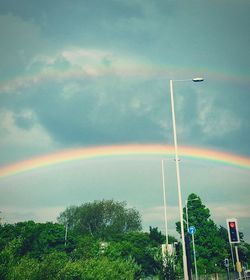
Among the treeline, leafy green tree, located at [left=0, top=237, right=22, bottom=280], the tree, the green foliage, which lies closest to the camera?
leafy green tree, located at [left=0, top=237, right=22, bottom=280]

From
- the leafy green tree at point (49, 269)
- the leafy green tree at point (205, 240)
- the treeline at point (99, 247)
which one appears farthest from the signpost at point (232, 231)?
the leafy green tree at point (205, 240)

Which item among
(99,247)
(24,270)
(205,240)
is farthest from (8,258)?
(99,247)

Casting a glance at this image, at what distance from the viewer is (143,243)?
88938mm

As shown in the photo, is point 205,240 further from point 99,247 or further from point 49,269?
point 49,269

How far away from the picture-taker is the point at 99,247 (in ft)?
255

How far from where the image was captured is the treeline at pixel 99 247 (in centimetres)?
2065

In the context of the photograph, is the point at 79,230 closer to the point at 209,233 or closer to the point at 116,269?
the point at 209,233

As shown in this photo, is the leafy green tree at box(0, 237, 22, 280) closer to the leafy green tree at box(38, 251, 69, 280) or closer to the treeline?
the treeline

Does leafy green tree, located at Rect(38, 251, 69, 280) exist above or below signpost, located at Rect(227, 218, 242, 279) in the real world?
below

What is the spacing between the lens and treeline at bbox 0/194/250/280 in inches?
813

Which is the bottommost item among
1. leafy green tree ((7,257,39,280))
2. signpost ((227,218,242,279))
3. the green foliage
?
leafy green tree ((7,257,39,280))

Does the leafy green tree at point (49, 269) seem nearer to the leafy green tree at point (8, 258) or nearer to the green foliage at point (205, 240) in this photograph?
the leafy green tree at point (8, 258)

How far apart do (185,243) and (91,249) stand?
60.8 meters

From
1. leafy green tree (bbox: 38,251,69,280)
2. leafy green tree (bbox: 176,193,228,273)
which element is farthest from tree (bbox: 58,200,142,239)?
leafy green tree (bbox: 38,251,69,280)
